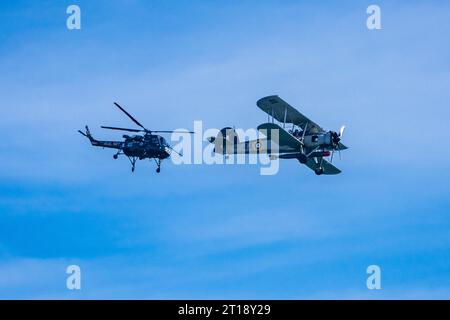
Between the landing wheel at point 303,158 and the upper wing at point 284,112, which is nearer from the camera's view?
the upper wing at point 284,112

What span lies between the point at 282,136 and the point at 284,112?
225cm

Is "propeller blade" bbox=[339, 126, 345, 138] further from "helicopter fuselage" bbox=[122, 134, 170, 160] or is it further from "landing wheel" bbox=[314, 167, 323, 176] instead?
"helicopter fuselage" bbox=[122, 134, 170, 160]

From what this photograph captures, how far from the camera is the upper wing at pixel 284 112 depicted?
81125mm

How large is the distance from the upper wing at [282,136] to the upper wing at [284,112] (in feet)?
5.77

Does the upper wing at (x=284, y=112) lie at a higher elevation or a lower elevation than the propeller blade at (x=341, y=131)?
higher

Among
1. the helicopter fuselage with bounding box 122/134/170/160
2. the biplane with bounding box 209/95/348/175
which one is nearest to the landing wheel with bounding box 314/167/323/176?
the biplane with bounding box 209/95/348/175

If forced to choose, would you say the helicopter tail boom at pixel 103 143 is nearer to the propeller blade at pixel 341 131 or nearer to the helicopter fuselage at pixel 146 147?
the helicopter fuselage at pixel 146 147

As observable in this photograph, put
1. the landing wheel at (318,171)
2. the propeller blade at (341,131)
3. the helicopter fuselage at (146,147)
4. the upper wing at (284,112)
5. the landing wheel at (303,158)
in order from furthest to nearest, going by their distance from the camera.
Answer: the helicopter fuselage at (146,147)
the landing wheel at (318,171)
the propeller blade at (341,131)
the landing wheel at (303,158)
the upper wing at (284,112)

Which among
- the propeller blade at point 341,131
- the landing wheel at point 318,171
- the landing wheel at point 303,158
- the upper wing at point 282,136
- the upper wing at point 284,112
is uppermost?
the upper wing at point 284,112

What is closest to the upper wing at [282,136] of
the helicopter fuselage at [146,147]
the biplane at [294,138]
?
the biplane at [294,138]
